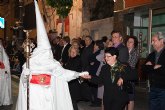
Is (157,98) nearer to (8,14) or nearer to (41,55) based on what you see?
(41,55)

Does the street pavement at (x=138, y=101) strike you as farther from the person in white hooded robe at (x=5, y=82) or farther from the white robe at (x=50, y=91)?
the white robe at (x=50, y=91)

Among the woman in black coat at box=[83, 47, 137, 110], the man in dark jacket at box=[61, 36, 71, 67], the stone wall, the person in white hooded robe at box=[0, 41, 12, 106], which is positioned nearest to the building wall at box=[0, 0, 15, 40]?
the stone wall

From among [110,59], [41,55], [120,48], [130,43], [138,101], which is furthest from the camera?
[138,101]

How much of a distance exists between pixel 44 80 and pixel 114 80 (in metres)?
1.17

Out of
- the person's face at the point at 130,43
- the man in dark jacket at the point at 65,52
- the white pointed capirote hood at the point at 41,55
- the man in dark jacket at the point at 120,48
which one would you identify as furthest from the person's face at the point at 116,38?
the man in dark jacket at the point at 65,52

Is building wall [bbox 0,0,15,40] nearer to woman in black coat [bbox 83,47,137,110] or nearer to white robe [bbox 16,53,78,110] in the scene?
white robe [bbox 16,53,78,110]

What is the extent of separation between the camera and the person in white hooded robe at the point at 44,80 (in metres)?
6.63

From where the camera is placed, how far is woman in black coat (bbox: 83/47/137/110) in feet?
20.9

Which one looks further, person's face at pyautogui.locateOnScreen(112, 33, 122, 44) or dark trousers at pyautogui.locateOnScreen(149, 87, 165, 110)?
person's face at pyautogui.locateOnScreen(112, 33, 122, 44)

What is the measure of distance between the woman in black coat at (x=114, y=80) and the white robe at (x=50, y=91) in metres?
0.63

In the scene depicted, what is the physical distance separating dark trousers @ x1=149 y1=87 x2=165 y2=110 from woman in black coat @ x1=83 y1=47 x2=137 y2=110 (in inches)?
29.8

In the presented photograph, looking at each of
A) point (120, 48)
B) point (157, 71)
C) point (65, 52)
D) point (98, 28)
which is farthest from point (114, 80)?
point (98, 28)

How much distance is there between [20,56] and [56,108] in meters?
11.3

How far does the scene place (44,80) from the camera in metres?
6.67
